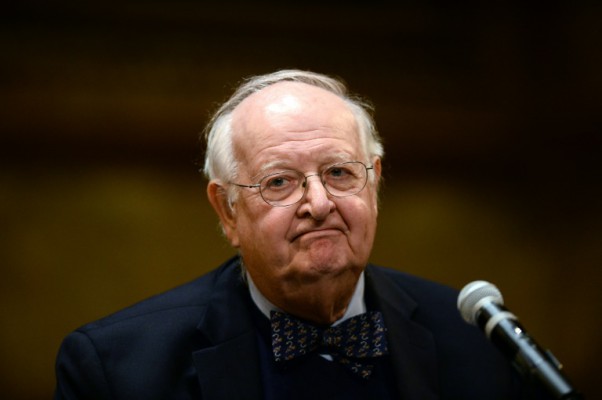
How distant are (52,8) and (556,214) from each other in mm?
3408

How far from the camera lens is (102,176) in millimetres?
3805

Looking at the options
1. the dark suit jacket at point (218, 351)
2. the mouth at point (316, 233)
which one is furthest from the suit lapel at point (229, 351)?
the mouth at point (316, 233)

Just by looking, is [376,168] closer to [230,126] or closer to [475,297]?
[230,126]

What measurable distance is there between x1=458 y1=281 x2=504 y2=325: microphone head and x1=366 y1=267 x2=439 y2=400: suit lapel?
0.67 metres

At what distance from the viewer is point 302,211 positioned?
6.08ft

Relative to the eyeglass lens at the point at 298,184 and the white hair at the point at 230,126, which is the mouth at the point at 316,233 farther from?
the white hair at the point at 230,126

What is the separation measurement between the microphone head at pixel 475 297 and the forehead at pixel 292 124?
0.68 metres

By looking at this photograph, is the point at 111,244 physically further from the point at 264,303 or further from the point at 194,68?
the point at 264,303

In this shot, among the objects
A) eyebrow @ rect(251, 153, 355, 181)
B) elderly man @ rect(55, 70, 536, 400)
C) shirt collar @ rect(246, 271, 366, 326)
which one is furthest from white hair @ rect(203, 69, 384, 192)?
shirt collar @ rect(246, 271, 366, 326)

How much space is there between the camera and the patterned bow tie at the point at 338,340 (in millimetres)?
1949

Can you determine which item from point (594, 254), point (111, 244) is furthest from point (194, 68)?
point (594, 254)

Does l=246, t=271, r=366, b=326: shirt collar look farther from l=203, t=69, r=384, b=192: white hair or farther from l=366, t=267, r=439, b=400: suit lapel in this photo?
l=203, t=69, r=384, b=192: white hair

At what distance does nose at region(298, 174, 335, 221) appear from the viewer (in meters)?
1.83

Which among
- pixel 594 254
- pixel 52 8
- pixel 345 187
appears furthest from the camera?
pixel 594 254
